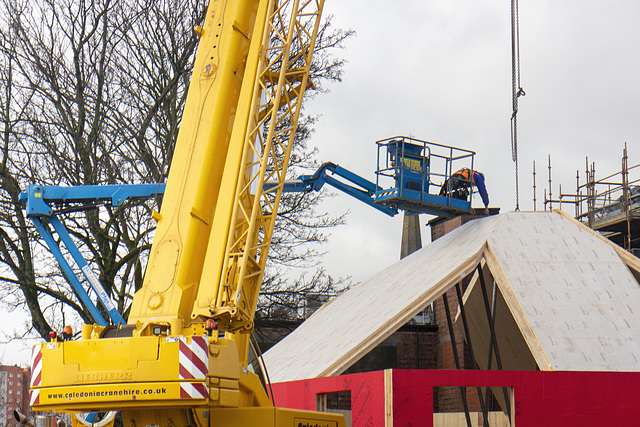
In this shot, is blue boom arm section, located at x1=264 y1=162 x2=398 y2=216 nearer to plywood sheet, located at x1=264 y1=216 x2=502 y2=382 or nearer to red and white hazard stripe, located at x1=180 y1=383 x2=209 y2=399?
plywood sheet, located at x1=264 y1=216 x2=502 y2=382

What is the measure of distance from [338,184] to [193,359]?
9.49 metres

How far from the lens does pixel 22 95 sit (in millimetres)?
19531

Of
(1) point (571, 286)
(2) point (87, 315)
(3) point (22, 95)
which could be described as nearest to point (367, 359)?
(2) point (87, 315)

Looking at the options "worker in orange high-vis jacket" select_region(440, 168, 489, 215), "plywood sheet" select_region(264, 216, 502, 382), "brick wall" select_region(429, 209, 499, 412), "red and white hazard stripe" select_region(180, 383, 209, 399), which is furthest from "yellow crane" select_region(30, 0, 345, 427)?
"brick wall" select_region(429, 209, 499, 412)

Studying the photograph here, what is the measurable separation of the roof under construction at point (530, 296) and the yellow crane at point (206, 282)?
15.0 ft

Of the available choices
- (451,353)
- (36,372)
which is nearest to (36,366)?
(36,372)

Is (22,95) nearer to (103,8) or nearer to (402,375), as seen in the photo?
(103,8)

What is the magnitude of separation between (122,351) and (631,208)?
25.3 meters

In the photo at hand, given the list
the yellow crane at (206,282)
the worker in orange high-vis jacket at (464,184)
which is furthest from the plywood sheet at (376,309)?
the yellow crane at (206,282)

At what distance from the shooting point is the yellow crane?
269 inches

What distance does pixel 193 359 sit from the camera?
675 cm

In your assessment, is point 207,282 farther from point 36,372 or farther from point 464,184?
point 464,184

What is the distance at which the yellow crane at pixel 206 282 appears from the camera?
6832 millimetres

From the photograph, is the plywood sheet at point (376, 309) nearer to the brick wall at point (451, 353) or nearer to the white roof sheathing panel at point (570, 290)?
the white roof sheathing panel at point (570, 290)
